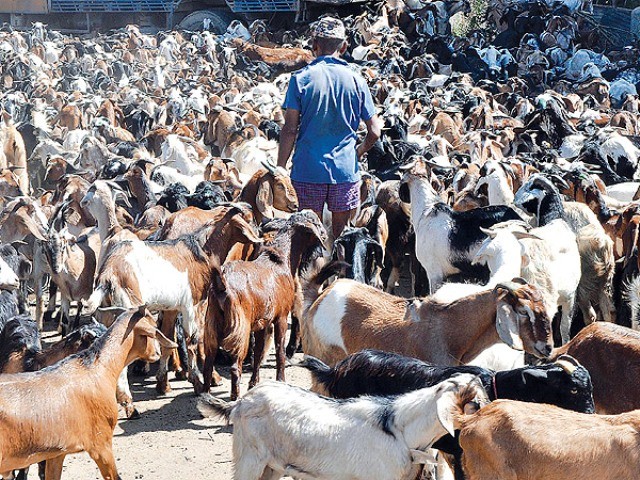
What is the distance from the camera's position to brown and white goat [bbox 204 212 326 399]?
22.6 ft

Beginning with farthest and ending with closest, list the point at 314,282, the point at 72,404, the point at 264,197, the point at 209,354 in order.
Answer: the point at 264,197 < the point at 314,282 < the point at 209,354 < the point at 72,404

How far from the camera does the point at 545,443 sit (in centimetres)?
426

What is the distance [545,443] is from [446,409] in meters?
0.46

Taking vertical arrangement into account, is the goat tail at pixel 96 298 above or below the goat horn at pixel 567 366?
below

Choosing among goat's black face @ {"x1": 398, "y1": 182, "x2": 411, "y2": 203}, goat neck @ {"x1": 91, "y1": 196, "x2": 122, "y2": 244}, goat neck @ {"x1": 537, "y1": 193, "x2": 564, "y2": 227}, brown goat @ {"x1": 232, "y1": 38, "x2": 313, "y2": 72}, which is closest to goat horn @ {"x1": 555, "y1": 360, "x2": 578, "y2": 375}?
goat neck @ {"x1": 537, "y1": 193, "x2": 564, "y2": 227}

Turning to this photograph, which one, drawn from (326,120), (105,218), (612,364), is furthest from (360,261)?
(612,364)

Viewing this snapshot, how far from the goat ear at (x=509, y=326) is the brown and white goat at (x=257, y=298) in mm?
1951

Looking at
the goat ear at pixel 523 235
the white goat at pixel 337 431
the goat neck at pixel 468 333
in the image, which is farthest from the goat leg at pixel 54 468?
the goat ear at pixel 523 235

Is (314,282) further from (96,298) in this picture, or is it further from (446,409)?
(446,409)

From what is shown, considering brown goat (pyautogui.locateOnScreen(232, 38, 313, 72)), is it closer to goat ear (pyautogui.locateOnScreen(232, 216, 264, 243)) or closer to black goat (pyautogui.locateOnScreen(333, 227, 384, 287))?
black goat (pyautogui.locateOnScreen(333, 227, 384, 287))

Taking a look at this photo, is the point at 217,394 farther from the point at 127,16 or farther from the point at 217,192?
the point at 127,16

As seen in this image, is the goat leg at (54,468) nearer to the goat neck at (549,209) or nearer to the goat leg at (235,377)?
the goat leg at (235,377)

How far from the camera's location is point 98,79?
26125 millimetres

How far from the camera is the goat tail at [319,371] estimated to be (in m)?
5.54
